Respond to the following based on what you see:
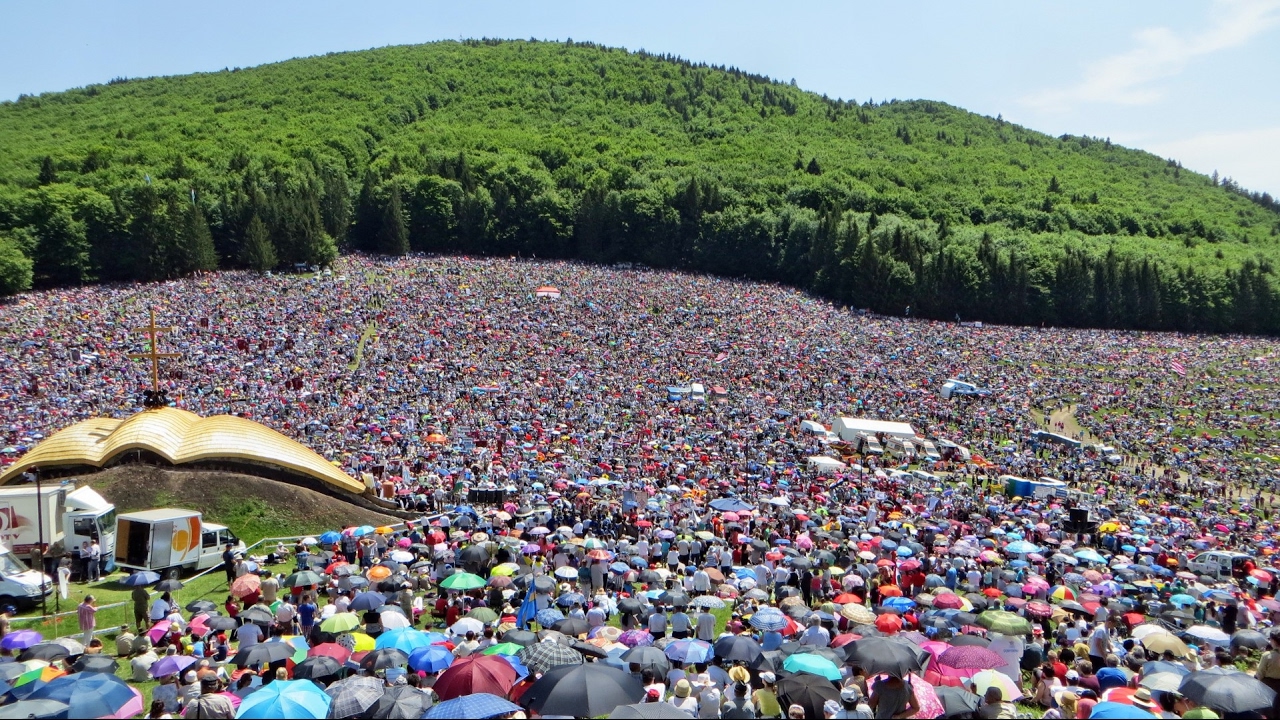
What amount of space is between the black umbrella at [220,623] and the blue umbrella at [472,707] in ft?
18.7

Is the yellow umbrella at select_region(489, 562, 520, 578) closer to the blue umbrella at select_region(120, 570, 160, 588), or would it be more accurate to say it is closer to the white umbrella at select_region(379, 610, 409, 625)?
the white umbrella at select_region(379, 610, 409, 625)

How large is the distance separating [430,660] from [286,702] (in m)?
2.41

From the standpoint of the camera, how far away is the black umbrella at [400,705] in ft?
29.1

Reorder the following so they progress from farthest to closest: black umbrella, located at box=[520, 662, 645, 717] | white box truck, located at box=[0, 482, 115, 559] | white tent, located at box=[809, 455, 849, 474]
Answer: white tent, located at box=[809, 455, 849, 474] < white box truck, located at box=[0, 482, 115, 559] < black umbrella, located at box=[520, 662, 645, 717]

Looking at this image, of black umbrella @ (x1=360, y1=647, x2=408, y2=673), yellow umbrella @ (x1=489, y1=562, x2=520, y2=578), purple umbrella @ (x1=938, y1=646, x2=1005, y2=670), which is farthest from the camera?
yellow umbrella @ (x1=489, y1=562, x2=520, y2=578)

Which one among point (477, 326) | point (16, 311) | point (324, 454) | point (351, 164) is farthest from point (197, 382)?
point (351, 164)

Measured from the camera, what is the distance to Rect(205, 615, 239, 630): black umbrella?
43.7ft

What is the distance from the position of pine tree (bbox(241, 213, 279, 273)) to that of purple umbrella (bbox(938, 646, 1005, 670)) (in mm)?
59890

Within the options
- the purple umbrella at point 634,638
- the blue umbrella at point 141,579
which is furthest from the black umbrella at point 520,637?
the blue umbrella at point 141,579

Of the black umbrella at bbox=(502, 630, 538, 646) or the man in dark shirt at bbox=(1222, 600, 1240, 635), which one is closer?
the black umbrella at bbox=(502, 630, 538, 646)

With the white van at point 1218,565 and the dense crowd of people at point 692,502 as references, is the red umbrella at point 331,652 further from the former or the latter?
the white van at point 1218,565

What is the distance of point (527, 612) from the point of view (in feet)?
47.3

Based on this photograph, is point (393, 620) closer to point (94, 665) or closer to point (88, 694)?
point (94, 665)

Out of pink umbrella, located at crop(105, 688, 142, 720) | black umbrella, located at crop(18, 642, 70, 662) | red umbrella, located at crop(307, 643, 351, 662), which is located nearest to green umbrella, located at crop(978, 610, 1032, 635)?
red umbrella, located at crop(307, 643, 351, 662)
